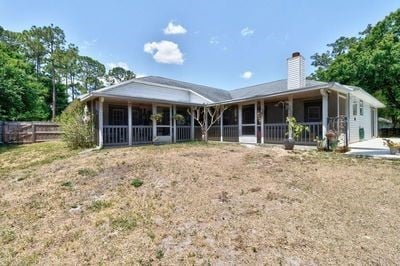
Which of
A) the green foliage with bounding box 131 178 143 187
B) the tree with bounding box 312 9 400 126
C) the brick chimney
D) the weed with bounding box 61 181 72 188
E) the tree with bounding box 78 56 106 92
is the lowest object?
the weed with bounding box 61 181 72 188

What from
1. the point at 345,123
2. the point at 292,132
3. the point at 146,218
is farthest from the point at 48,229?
the point at 345,123

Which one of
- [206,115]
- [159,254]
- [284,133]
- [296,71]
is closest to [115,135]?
[206,115]

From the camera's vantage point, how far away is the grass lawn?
9.51ft

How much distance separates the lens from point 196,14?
16562 mm

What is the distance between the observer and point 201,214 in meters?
3.91

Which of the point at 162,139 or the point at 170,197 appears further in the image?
the point at 162,139

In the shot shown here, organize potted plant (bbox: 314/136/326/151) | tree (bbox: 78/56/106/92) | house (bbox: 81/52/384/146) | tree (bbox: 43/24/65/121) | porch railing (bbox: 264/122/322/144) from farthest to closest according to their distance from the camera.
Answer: tree (bbox: 78/56/106/92)
tree (bbox: 43/24/65/121)
house (bbox: 81/52/384/146)
porch railing (bbox: 264/122/322/144)
potted plant (bbox: 314/136/326/151)

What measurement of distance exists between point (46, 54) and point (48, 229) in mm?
34739

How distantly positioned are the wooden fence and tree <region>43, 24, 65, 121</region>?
549 inches

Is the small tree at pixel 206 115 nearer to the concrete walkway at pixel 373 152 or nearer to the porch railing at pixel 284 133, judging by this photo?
the porch railing at pixel 284 133

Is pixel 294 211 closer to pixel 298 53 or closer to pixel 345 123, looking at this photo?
pixel 345 123

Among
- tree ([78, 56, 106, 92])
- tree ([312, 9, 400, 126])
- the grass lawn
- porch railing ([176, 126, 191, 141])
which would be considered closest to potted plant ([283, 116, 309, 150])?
the grass lawn

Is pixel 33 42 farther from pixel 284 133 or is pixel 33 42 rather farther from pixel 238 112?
pixel 284 133

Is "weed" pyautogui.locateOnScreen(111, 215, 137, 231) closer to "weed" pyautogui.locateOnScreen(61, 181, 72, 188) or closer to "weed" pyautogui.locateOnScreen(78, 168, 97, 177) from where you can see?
"weed" pyautogui.locateOnScreen(61, 181, 72, 188)
